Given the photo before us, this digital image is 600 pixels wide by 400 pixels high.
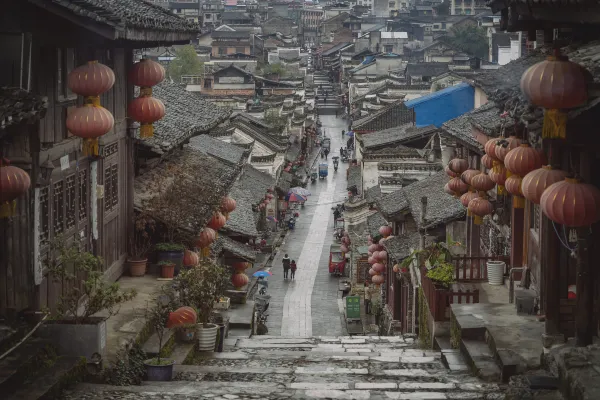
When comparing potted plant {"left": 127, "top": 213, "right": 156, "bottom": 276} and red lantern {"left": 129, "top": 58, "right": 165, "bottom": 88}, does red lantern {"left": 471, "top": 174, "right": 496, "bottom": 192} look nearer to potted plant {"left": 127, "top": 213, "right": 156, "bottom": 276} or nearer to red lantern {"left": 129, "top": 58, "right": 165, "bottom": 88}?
potted plant {"left": 127, "top": 213, "right": 156, "bottom": 276}

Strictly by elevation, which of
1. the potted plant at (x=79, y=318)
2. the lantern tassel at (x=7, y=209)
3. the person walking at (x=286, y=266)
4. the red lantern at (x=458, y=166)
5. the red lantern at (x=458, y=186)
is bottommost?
the person walking at (x=286, y=266)

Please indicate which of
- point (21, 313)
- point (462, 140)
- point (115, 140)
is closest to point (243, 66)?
point (462, 140)

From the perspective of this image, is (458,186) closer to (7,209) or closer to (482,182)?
(482,182)

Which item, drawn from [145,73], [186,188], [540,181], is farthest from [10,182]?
[186,188]

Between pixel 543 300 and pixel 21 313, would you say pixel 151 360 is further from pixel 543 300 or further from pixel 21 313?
pixel 543 300

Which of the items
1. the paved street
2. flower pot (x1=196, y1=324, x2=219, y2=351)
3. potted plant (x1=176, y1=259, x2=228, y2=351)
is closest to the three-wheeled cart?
the paved street

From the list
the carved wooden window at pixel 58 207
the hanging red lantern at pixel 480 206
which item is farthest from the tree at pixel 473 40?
the carved wooden window at pixel 58 207

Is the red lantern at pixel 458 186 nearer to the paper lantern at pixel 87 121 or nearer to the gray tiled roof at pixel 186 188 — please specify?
the gray tiled roof at pixel 186 188
